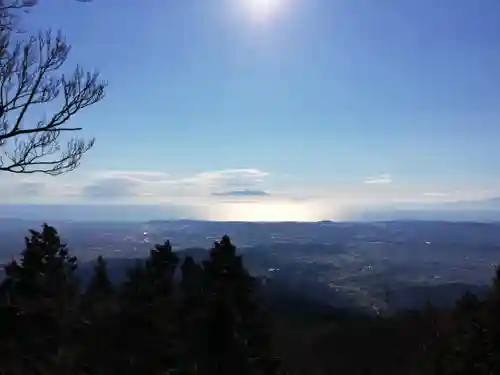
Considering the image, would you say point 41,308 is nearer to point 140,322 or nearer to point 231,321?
point 140,322

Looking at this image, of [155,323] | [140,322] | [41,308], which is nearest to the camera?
[41,308]

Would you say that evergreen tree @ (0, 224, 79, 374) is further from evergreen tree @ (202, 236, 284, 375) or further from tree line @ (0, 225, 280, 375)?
evergreen tree @ (202, 236, 284, 375)

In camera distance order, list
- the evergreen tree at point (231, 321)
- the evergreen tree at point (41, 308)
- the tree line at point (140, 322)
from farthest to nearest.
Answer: the evergreen tree at point (231, 321) → the tree line at point (140, 322) → the evergreen tree at point (41, 308)

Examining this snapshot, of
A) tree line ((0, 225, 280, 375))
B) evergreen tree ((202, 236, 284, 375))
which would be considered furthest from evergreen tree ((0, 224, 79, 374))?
evergreen tree ((202, 236, 284, 375))

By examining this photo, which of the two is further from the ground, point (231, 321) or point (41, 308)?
point (41, 308)

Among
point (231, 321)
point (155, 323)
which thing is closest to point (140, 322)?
point (155, 323)

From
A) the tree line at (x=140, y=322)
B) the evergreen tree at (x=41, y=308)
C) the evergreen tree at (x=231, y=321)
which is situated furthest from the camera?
the evergreen tree at (x=231, y=321)

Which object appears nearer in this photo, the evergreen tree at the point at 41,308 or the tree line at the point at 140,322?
the evergreen tree at the point at 41,308

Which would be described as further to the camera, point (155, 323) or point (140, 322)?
point (140, 322)

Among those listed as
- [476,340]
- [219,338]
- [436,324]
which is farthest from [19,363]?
[436,324]

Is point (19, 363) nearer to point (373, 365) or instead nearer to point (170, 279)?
point (170, 279)

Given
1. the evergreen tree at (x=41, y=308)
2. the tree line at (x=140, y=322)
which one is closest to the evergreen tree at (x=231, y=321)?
the tree line at (x=140, y=322)

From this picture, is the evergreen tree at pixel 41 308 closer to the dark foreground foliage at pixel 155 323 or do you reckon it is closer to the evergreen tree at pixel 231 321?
the dark foreground foliage at pixel 155 323
